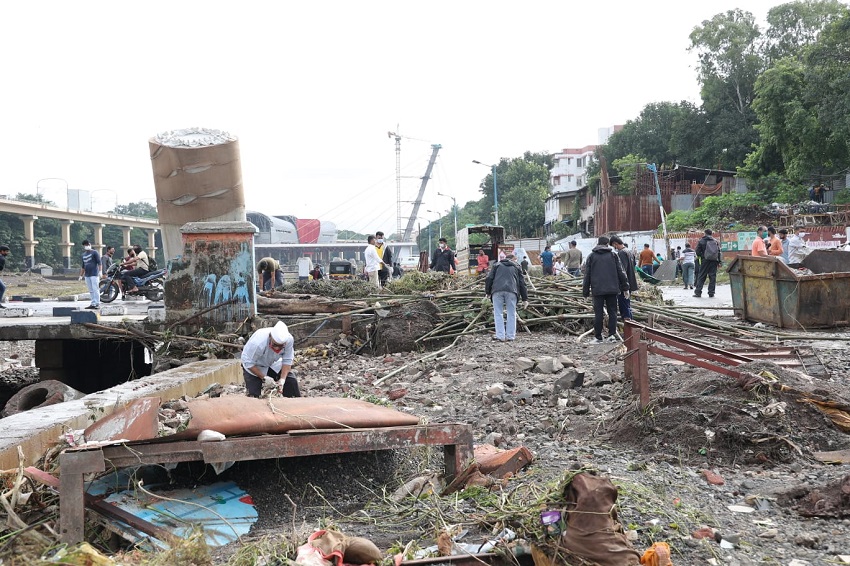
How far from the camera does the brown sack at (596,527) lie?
3.24m

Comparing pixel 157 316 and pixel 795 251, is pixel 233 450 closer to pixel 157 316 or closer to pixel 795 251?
pixel 157 316

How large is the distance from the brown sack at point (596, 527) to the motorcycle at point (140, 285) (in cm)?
1608

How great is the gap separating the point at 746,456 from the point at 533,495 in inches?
84.1

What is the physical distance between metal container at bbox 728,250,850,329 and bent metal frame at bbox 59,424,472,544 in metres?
8.02

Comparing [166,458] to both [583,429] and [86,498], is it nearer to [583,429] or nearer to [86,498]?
[86,498]

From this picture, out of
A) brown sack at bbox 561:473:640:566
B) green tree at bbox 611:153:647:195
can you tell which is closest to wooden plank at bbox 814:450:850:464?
brown sack at bbox 561:473:640:566

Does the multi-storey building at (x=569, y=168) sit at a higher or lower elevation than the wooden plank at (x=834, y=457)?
higher

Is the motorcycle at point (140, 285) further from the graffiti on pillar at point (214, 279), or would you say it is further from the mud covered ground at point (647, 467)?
the mud covered ground at point (647, 467)

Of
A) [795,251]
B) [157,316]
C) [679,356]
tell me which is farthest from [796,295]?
[157,316]

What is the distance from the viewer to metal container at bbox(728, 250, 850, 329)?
36.0ft

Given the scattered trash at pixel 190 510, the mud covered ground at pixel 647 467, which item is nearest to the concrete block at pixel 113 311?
the mud covered ground at pixel 647 467

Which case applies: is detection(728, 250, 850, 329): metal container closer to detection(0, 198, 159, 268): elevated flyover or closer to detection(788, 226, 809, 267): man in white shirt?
detection(788, 226, 809, 267): man in white shirt

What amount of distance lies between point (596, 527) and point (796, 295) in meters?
9.01

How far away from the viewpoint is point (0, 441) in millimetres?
5102
